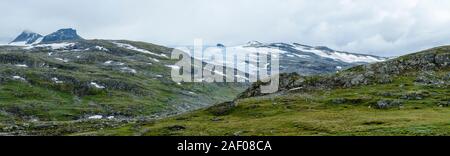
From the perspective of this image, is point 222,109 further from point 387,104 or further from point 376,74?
point 376,74

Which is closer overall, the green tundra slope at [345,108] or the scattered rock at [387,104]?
the green tundra slope at [345,108]

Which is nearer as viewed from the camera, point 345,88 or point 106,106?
point 345,88

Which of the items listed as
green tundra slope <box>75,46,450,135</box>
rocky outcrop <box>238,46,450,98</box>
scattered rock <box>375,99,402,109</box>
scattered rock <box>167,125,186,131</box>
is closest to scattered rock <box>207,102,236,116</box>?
green tundra slope <box>75,46,450,135</box>

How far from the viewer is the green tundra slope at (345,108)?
232 feet

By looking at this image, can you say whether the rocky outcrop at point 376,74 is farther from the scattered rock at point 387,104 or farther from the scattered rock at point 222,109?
the scattered rock at point 387,104

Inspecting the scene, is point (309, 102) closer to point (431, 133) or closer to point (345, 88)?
point (345, 88)

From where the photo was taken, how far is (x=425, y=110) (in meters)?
82.8

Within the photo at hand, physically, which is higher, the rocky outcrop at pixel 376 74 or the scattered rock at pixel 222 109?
the rocky outcrop at pixel 376 74

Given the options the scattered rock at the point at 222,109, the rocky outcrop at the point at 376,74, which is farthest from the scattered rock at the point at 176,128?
the rocky outcrop at the point at 376,74

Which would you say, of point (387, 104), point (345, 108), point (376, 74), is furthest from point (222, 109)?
point (376, 74)

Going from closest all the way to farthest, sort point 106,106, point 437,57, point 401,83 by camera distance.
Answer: point 401,83 → point 437,57 → point 106,106

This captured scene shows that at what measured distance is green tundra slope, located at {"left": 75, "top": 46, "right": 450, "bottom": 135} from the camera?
2778 inches

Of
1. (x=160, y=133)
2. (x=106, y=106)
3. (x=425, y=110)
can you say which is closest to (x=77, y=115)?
(x=106, y=106)
